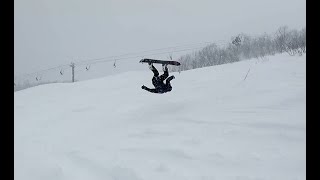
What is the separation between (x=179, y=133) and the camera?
5.05m

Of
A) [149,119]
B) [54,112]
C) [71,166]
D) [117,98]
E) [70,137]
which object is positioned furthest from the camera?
[117,98]

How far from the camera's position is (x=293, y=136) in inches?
174

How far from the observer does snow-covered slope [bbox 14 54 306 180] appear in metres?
3.70

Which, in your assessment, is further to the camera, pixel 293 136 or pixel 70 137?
pixel 70 137

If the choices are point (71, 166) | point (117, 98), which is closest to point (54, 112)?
point (117, 98)

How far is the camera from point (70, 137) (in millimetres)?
5562

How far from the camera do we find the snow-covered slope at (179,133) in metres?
3.70
